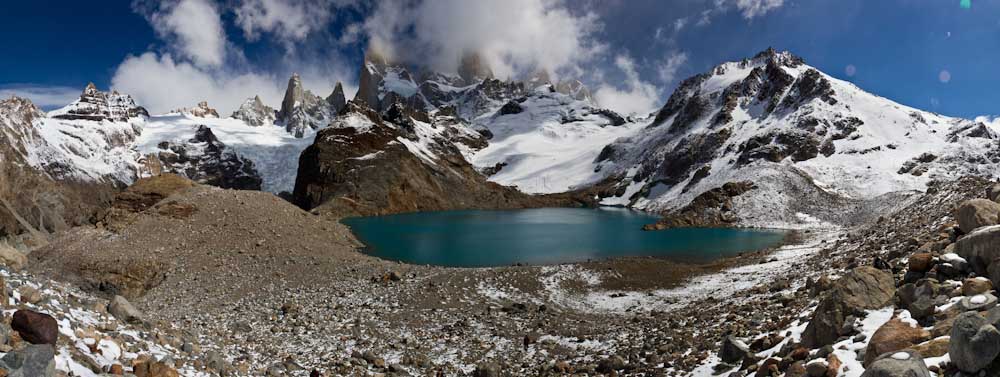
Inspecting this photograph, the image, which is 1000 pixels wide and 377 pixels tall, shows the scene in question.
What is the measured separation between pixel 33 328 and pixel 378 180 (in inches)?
4457

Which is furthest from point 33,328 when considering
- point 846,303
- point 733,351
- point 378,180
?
point 378,180

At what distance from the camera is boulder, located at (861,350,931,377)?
6.55 meters

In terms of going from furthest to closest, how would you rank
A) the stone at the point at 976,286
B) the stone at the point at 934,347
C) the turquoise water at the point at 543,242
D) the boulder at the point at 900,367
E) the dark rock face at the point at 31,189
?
the dark rock face at the point at 31,189 → the turquoise water at the point at 543,242 → the stone at the point at 976,286 → the stone at the point at 934,347 → the boulder at the point at 900,367

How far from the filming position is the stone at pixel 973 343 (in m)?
6.43

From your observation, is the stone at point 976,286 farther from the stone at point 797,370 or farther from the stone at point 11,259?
the stone at point 11,259

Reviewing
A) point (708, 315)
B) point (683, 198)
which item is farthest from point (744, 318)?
point (683, 198)

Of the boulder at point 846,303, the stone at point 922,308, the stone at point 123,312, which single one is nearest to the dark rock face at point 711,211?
the boulder at point 846,303

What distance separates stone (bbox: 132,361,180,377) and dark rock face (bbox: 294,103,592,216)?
100 meters

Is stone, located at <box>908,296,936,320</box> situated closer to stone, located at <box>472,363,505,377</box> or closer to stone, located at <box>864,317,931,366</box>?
stone, located at <box>864,317,931,366</box>

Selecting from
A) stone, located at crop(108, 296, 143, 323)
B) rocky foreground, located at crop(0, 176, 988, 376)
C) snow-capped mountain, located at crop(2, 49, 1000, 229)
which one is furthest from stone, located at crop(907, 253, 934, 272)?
snow-capped mountain, located at crop(2, 49, 1000, 229)

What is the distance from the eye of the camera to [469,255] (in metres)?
51.4

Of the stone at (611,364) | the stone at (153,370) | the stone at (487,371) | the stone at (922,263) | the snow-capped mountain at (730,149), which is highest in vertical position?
the snow-capped mountain at (730,149)

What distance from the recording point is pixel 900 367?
670 centimetres

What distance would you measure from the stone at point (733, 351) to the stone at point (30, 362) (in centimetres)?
1304
